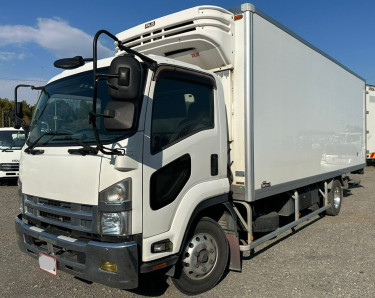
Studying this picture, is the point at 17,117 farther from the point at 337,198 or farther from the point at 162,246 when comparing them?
the point at 337,198

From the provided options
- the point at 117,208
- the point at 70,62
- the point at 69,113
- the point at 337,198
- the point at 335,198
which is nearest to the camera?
the point at 117,208

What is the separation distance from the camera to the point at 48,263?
3.10 m

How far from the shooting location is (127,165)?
2689 mm

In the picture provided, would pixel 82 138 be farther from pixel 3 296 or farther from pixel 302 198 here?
pixel 302 198

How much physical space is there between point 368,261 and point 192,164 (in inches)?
122

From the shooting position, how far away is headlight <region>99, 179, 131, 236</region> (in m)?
2.73

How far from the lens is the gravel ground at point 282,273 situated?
3643mm

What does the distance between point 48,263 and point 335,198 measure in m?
6.11

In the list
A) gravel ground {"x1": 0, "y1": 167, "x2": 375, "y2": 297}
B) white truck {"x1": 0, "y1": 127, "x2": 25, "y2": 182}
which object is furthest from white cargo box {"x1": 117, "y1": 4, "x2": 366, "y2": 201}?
white truck {"x1": 0, "y1": 127, "x2": 25, "y2": 182}

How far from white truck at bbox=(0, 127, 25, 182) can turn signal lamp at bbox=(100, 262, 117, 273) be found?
9733mm

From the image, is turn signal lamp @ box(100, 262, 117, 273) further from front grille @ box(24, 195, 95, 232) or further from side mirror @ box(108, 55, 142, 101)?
side mirror @ box(108, 55, 142, 101)

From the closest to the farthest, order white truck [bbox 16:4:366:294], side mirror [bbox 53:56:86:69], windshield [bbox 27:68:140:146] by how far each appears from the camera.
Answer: white truck [bbox 16:4:366:294] < side mirror [bbox 53:56:86:69] < windshield [bbox 27:68:140:146]

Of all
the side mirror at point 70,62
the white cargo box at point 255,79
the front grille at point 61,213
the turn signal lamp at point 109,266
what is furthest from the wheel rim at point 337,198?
the side mirror at point 70,62

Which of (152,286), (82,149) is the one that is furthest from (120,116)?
(152,286)
